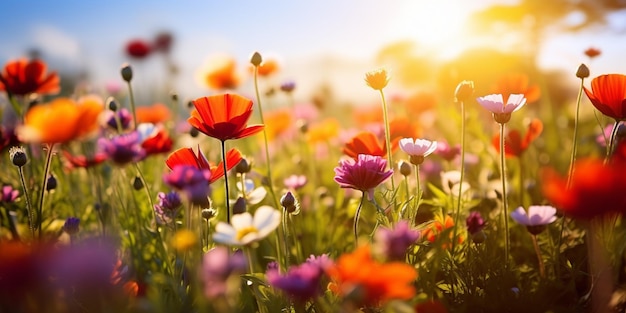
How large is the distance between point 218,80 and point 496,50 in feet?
10.3

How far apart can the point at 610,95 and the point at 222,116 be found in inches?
28.9

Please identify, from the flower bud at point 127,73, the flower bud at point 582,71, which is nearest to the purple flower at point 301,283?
the flower bud at point 582,71

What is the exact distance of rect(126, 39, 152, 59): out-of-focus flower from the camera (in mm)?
3184

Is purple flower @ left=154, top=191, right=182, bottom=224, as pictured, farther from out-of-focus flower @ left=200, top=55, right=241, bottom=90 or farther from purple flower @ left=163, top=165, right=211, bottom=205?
out-of-focus flower @ left=200, top=55, right=241, bottom=90

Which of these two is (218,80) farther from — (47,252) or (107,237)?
(47,252)

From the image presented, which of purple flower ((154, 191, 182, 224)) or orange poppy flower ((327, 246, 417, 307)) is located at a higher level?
orange poppy flower ((327, 246, 417, 307))

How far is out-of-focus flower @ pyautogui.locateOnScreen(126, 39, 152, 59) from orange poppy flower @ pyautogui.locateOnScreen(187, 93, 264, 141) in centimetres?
224

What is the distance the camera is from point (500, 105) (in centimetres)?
112

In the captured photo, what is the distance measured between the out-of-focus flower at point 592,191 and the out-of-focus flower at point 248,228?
15.5 inches

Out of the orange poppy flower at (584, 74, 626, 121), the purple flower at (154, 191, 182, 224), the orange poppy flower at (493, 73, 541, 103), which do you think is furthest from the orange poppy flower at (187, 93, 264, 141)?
the orange poppy flower at (493, 73, 541, 103)

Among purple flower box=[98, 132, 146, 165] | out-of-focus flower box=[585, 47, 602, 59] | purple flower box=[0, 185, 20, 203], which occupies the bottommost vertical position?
purple flower box=[0, 185, 20, 203]

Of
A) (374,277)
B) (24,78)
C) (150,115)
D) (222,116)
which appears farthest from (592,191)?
(150,115)

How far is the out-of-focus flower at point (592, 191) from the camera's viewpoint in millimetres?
786

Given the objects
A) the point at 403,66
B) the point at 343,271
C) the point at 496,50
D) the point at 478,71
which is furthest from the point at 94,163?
the point at 496,50
